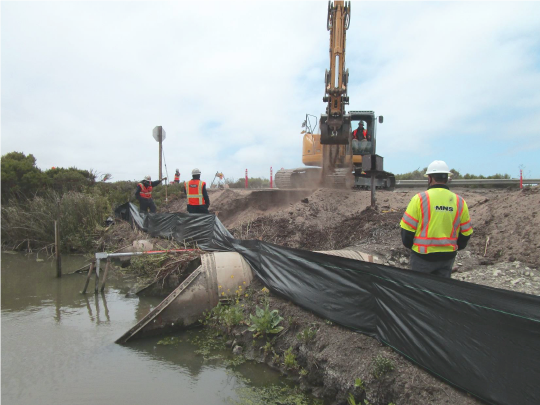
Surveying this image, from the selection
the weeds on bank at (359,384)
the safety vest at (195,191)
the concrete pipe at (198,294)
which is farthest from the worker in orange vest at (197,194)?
the weeds on bank at (359,384)

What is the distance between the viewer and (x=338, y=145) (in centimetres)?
1518

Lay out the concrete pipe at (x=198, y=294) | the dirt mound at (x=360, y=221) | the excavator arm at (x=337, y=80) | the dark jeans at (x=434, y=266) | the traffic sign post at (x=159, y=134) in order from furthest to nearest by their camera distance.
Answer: the traffic sign post at (x=159, y=134) < the excavator arm at (x=337, y=80) < the dirt mound at (x=360, y=221) < the concrete pipe at (x=198, y=294) < the dark jeans at (x=434, y=266)

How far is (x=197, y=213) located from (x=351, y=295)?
6905 millimetres

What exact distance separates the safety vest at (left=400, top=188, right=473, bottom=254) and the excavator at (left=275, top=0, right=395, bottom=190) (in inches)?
263

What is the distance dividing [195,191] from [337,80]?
587 centimetres

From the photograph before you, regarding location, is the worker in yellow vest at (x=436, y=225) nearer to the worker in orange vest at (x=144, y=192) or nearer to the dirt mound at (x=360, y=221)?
the dirt mound at (x=360, y=221)

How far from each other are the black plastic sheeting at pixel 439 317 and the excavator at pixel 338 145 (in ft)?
21.8

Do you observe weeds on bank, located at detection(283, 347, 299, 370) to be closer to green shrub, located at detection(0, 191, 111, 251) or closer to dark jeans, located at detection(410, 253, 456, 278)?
dark jeans, located at detection(410, 253, 456, 278)

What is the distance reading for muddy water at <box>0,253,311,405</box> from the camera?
4336 mm

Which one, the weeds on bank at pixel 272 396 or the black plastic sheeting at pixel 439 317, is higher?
the black plastic sheeting at pixel 439 317

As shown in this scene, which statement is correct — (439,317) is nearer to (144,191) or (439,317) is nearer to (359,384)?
(359,384)

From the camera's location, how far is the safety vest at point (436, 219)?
4.24m

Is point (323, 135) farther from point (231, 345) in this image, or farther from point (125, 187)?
point (125, 187)

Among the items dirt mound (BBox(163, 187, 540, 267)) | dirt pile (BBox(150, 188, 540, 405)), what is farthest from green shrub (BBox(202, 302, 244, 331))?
dirt mound (BBox(163, 187, 540, 267))
